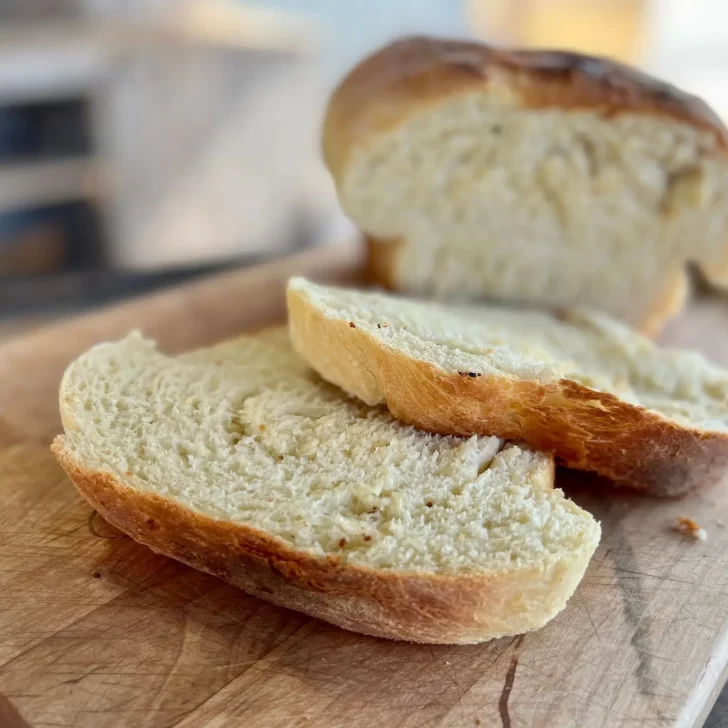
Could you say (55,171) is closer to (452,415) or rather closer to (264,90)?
(264,90)

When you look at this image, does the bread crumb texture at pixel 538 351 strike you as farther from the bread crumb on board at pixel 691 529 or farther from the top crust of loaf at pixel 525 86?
the top crust of loaf at pixel 525 86

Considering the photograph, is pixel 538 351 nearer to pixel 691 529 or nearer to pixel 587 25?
pixel 691 529

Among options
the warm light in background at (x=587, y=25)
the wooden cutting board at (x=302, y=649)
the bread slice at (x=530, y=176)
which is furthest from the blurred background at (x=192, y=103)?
the wooden cutting board at (x=302, y=649)

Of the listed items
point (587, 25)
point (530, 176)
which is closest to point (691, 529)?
point (530, 176)

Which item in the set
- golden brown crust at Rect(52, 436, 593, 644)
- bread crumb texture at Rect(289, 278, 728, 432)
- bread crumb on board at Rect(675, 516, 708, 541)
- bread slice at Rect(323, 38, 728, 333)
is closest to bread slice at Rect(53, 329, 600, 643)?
golden brown crust at Rect(52, 436, 593, 644)

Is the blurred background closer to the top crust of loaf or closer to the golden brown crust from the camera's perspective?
the top crust of loaf
